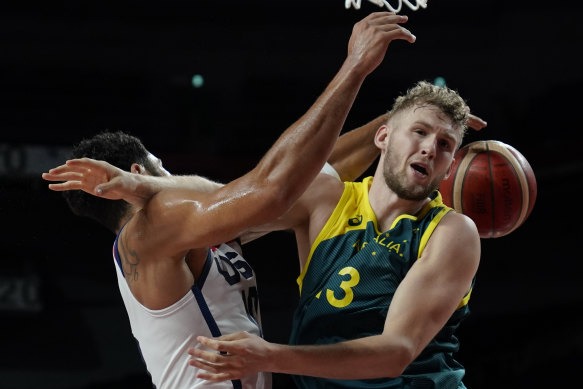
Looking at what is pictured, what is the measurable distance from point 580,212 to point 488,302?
138 centimetres

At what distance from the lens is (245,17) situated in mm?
7953

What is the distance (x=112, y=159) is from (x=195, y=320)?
664 millimetres

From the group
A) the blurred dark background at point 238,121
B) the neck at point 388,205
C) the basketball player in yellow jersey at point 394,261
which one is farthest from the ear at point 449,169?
the blurred dark background at point 238,121

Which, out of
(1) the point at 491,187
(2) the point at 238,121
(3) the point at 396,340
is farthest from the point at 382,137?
(2) the point at 238,121

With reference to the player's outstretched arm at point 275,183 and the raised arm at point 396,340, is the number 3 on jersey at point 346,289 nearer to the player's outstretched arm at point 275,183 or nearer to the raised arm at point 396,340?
the raised arm at point 396,340

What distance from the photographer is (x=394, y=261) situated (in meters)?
2.63

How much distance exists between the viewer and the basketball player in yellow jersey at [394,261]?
7.75 ft

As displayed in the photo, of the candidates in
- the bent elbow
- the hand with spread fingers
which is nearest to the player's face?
the bent elbow

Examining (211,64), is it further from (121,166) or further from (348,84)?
(348,84)

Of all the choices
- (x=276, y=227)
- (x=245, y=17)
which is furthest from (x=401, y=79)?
(x=276, y=227)

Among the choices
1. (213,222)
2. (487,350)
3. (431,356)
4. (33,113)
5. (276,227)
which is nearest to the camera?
(213,222)

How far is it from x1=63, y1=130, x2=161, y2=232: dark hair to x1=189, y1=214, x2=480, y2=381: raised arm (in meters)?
0.74

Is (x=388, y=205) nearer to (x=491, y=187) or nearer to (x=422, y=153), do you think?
(x=422, y=153)

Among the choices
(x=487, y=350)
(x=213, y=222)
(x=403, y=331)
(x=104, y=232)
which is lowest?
(x=487, y=350)
